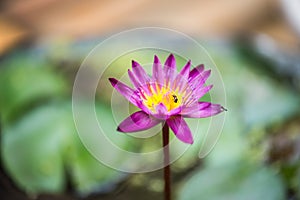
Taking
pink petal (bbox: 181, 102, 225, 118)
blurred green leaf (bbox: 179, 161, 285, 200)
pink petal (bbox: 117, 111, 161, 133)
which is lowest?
blurred green leaf (bbox: 179, 161, 285, 200)

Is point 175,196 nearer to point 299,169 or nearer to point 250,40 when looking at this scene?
point 299,169

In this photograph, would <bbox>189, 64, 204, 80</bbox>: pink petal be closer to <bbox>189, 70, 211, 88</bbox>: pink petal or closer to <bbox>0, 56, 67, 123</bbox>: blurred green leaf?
<bbox>189, 70, 211, 88</bbox>: pink petal

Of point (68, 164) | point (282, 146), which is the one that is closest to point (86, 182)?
point (68, 164)

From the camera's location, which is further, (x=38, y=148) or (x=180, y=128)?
(x=38, y=148)

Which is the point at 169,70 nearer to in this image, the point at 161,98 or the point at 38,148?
the point at 161,98

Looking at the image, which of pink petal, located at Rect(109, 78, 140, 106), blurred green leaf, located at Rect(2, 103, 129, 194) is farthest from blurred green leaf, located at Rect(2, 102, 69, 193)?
pink petal, located at Rect(109, 78, 140, 106)

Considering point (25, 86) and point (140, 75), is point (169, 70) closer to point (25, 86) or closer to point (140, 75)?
point (140, 75)

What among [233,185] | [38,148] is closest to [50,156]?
[38,148]
